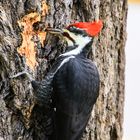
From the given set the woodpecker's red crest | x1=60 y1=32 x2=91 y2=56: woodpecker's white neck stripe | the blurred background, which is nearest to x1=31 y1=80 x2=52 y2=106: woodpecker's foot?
x1=60 y1=32 x2=91 y2=56: woodpecker's white neck stripe

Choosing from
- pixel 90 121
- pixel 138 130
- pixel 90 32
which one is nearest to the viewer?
pixel 90 32

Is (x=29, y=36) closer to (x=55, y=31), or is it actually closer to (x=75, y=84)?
(x=55, y=31)

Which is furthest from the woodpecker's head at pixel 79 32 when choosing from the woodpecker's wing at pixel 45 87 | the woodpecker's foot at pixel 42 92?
the woodpecker's foot at pixel 42 92

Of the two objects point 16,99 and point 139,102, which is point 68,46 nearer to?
point 16,99

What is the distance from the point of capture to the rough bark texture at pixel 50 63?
288 centimetres

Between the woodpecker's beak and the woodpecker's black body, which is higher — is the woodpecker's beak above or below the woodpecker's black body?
above

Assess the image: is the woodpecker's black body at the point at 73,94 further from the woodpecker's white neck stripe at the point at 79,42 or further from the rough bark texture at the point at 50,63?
the rough bark texture at the point at 50,63

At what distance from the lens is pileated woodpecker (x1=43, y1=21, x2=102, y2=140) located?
112 inches

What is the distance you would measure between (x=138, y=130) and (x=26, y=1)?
3815 millimetres

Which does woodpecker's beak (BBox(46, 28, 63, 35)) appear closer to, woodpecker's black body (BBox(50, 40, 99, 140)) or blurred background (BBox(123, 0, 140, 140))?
woodpecker's black body (BBox(50, 40, 99, 140))

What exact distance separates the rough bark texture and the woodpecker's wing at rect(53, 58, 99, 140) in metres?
0.15

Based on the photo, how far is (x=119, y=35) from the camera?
3336 mm

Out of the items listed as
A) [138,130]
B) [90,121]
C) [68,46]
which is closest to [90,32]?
[68,46]

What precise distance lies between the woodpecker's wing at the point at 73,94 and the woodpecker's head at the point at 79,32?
3.6 inches
